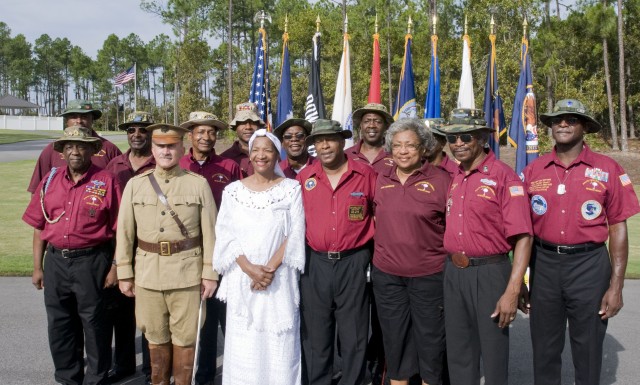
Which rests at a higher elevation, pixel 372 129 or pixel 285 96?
pixel 285 96

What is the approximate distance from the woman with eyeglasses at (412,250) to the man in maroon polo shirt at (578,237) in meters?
0.72

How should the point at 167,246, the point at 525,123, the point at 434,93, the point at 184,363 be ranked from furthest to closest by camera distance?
the point at 434,93 < the point at 525,123 < the point at 184,363 < the point at 167,246

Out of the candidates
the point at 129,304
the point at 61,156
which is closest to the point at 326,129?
the point at 129,304

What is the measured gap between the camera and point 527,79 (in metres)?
9.01

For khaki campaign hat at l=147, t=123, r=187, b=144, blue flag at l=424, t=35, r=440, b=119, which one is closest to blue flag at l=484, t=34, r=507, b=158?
blue flag at l=424, t=35, r=440, b=119

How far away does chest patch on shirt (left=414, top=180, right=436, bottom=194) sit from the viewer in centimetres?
405

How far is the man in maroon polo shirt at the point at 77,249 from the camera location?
4355 millimetres

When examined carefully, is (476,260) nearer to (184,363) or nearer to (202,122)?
(184,363)

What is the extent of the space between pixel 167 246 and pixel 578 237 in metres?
2.88

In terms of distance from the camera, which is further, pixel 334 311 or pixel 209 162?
pixel 209 162

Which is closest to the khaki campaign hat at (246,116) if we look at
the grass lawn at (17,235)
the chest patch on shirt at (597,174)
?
the chest patch on shirt at (597,174)

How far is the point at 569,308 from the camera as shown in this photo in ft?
13.2

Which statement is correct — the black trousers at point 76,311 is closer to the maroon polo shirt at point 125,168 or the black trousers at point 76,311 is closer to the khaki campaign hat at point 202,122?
the maroon polo shirt at point 125,168

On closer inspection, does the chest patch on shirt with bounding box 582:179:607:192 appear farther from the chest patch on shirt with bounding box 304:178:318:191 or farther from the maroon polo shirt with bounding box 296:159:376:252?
the chest patch on shirt with bounding box 304:178:318:191
